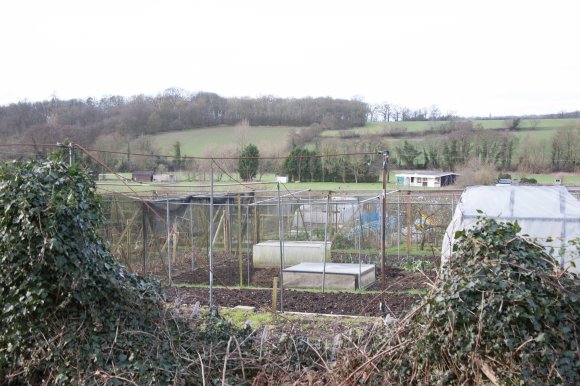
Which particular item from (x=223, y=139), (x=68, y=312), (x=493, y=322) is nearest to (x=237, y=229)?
(x=68, y=312)

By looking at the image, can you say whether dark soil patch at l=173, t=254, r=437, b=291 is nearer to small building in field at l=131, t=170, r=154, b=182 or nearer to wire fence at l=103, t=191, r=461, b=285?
wire fence at l=103, t=191, r=461, b=285

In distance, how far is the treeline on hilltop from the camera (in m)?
28.1

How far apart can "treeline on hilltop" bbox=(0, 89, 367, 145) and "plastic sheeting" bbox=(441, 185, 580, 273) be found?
1965 centimetres

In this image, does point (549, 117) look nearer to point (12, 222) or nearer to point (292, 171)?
point (292, 171)

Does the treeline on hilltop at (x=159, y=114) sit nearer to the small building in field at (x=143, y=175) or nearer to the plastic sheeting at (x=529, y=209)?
the small building in field at (x=143, y=175)

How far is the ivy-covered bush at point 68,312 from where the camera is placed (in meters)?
4.87

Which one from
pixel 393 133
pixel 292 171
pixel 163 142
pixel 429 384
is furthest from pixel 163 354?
pixel 393 133

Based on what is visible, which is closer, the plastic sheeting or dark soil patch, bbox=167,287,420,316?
the plastic sheeting

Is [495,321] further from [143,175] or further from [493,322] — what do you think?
[143,175]

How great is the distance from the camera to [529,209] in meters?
10.1

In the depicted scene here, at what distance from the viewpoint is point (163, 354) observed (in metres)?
4.89

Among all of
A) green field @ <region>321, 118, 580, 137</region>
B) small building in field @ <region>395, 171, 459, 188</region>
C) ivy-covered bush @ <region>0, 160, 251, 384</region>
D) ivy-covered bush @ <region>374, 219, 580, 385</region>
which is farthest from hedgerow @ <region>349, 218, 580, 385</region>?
green field @ <region>321, 118, 580, 137</region>

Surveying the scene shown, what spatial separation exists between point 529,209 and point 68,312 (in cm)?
824

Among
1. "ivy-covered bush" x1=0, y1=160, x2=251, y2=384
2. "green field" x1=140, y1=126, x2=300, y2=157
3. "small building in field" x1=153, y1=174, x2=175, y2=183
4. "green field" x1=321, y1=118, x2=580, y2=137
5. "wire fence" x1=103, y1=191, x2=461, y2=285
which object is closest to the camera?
"ivy-covered bush" x1=0, y1=160, x2=251, y2=384
